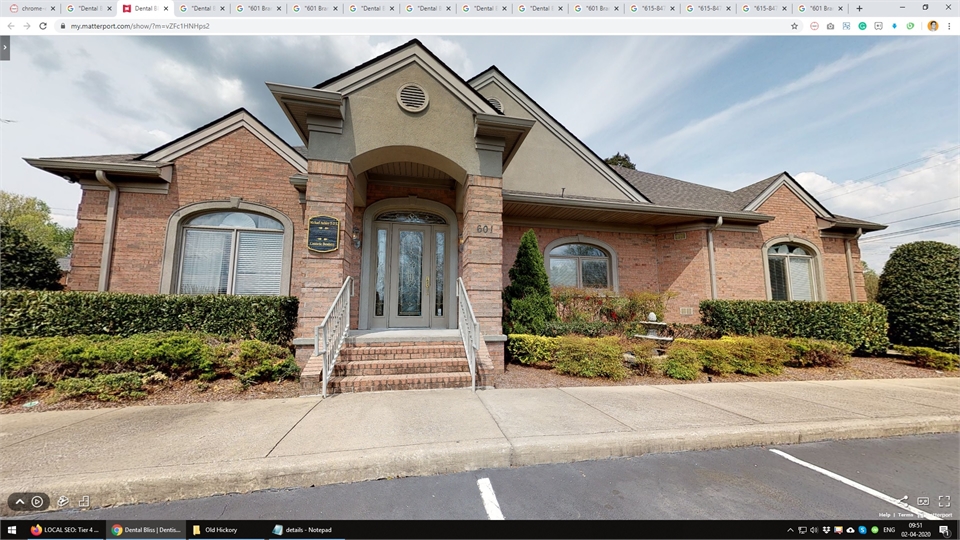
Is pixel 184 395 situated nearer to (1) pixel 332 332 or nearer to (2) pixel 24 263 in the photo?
(1) pixel 332 332

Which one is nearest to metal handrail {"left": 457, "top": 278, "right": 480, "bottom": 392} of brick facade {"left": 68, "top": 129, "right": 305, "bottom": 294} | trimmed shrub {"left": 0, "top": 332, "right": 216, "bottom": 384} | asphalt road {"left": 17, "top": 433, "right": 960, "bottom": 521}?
asphalt road {"left": 17, "top": 433, "right": 960, "bottom": 521}

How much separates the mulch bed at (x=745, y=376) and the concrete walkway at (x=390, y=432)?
1.89 feet

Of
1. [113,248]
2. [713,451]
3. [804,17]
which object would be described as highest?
[804,17]

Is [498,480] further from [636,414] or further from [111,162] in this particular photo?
[111,162]

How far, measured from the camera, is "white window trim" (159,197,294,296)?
301 inches

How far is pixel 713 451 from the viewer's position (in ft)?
11.2

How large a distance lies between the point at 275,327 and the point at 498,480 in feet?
19.2

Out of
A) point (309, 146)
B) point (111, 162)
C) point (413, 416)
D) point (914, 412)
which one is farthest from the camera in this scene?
point (111, 162)

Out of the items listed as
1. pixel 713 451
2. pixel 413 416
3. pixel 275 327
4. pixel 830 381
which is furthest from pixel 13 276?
pixel 830 381

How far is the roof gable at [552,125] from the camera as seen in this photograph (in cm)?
1074

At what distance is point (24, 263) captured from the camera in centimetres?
652

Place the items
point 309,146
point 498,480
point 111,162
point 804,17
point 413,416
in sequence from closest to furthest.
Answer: point 498,480 → point 804,17 → point 413,416 → point 309,146 → point 111,162

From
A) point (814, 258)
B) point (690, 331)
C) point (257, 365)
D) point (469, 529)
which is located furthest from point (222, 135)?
point (814, 258)

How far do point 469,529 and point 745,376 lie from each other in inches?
262
